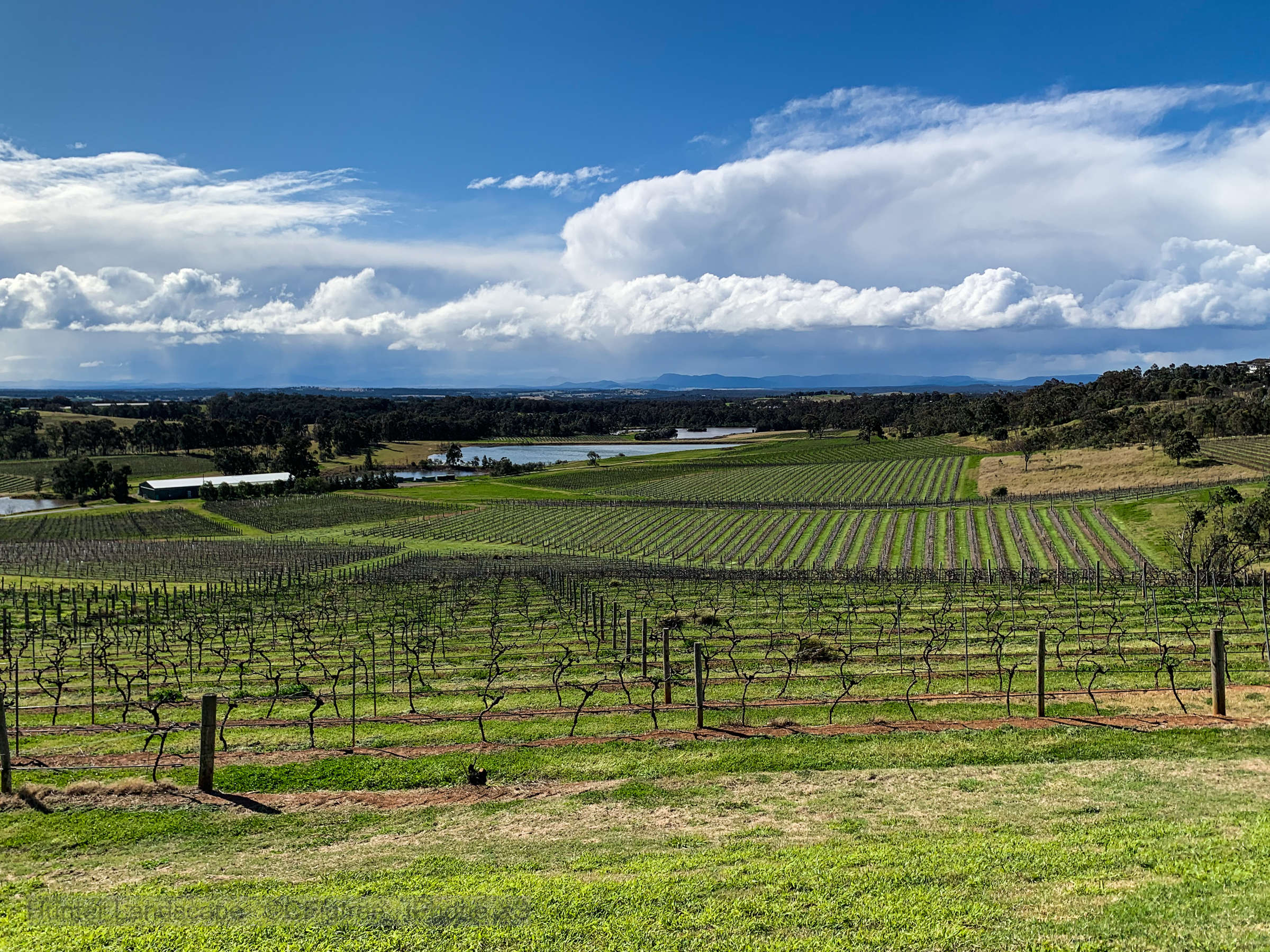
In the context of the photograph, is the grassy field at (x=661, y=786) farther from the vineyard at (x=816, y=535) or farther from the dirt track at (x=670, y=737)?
the vineyard at (x=816, y=535)

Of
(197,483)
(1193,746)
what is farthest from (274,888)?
(197,483)

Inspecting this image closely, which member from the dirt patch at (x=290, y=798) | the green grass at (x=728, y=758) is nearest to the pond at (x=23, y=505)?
the dirt patch at (x=290, y=798)

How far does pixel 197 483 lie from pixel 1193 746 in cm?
18826

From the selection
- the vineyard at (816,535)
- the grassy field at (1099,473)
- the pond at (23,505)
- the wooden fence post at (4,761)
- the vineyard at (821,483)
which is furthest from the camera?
the pond at (23,505)

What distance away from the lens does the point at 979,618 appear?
36.0m

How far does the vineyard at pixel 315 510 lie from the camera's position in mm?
123750

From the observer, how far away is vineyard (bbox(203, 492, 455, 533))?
123750 millimetres

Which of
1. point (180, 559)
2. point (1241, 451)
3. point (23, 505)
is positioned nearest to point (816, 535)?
point (180, 559)

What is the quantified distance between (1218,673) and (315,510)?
13529 cm

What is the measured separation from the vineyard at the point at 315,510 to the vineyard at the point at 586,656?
2604 inches

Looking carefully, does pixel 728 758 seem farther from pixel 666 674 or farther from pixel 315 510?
pixel 315 510

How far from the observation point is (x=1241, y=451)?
11500 cm

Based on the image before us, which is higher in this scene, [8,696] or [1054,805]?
[1054,805]

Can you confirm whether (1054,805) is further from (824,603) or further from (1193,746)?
(824,603)
